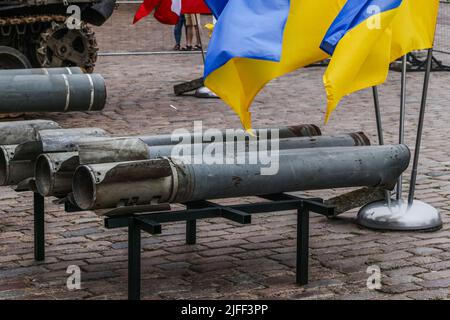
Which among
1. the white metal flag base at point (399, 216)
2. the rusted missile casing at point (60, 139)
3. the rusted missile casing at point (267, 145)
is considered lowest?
the white metal flag base at point (399, 216)

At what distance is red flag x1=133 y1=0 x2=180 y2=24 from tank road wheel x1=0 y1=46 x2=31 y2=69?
1.69 metres

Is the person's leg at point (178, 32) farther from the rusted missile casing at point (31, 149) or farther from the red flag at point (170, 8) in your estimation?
the rusted missile casing at point (31, 149)

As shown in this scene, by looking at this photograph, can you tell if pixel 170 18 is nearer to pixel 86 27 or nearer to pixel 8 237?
pixel 86 27

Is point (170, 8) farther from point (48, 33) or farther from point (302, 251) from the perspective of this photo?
point (302, 251)

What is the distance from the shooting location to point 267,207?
23.9 ft

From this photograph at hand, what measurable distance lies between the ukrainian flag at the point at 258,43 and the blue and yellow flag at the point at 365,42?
216 millimetres

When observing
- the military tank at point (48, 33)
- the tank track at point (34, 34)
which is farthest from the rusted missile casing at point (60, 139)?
the tank track at point (34, 34)

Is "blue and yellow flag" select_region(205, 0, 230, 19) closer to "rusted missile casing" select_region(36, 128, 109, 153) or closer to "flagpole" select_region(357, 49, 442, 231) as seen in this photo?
"rusted missile casing" select_region(36, 128, 109, 153)

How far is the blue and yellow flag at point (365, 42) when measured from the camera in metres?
6.89

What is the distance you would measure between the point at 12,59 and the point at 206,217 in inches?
353

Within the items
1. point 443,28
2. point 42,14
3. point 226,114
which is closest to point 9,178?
point 226,114

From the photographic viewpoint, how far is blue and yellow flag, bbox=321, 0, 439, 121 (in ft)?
22.6

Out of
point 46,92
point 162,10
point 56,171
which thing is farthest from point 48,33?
point 56,171

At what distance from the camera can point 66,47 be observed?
53.7 feet
